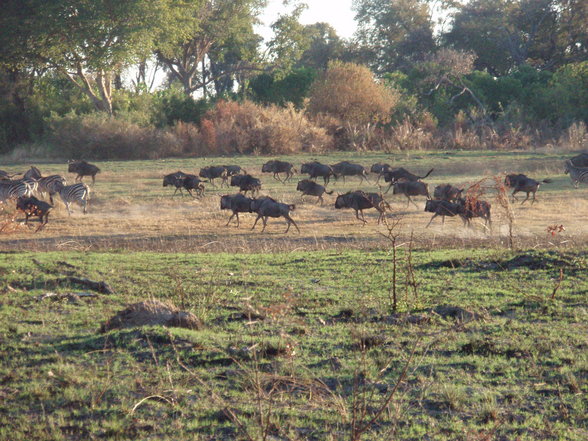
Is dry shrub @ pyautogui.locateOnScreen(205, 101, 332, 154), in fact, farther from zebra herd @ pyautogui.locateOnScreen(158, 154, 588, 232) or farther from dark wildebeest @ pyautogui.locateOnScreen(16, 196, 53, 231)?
dark wildebeest @ pyautogui.locateOnScreen(16, 196, 53, 231)

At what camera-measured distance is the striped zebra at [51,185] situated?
741 inches

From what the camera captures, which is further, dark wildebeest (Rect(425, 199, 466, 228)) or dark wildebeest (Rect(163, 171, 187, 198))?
dark wildebeest (Rect(163, 171, 187, 198))

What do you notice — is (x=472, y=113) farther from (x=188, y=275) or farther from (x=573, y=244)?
(x=188, y=275)

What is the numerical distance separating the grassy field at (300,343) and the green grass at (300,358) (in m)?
0.02

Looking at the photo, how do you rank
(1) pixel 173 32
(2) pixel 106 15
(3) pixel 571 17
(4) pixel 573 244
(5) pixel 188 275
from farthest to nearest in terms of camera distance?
(3) pixel 571 17
(1) pixel 173 32
(2) pixel 106 15
(4) pixel 573 244
(5) pixel 188 275

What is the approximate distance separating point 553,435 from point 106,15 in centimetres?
Answer: 3825

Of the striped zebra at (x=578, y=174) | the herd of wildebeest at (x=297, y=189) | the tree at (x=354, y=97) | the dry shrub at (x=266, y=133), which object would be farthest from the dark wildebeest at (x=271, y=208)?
the tree at (x=354, y=97)

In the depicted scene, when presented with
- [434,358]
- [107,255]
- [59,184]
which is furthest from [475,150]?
[434,358]

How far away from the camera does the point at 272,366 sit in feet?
19.3

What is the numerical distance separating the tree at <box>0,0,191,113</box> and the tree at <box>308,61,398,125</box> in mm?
9381

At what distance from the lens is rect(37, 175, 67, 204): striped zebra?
741 inches

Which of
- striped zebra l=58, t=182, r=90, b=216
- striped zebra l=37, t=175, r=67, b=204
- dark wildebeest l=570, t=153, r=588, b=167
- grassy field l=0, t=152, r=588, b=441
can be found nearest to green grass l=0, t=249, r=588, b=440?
grassy field l=0, t=152, r=588, b=441

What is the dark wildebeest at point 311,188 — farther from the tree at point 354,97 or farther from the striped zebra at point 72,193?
the tree at point 354,97

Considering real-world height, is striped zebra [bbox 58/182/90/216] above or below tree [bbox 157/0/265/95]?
below
